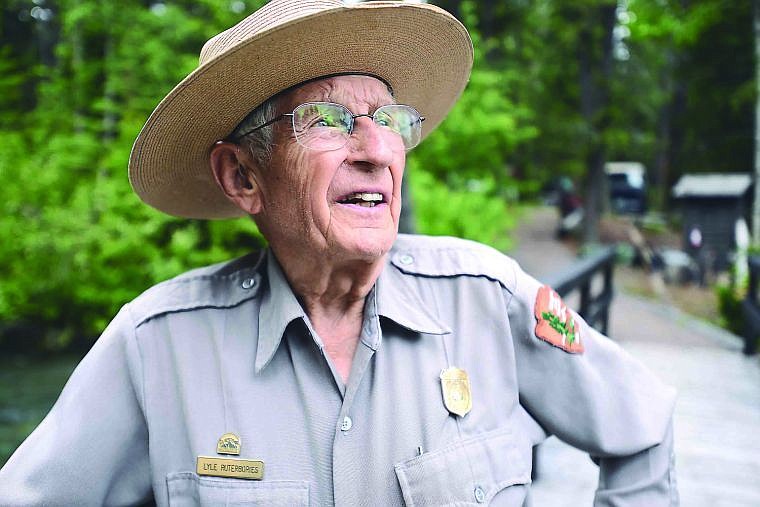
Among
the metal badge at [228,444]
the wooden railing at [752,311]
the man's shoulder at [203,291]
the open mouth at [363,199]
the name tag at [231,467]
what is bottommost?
the wooden railing at [752,311]

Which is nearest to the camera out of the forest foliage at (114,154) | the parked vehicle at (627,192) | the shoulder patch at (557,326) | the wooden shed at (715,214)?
the shoulder patch at (557,326)

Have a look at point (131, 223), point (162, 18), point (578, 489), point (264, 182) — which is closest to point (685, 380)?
point (578, 489)

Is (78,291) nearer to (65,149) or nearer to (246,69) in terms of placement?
(65,149)

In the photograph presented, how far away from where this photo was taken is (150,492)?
4.88 feet

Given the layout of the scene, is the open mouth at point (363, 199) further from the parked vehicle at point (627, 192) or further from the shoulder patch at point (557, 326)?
the parked vehicle at point (627, 192)

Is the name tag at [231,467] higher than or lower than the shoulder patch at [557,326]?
lower

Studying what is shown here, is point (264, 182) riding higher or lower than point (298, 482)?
higher

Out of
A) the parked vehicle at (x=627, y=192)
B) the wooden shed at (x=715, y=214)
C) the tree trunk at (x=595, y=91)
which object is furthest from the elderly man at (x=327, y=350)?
A: the parked vehicle at (x=627, y=192)

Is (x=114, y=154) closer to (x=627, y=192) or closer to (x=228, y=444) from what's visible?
(x=228, y=444)

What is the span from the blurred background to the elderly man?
201cm

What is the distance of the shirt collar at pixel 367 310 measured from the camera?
1.48 meters

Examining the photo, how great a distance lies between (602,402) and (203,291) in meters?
0.93

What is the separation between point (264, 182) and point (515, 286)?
2.03 feet

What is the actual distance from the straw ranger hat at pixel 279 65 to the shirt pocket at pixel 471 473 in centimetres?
84
